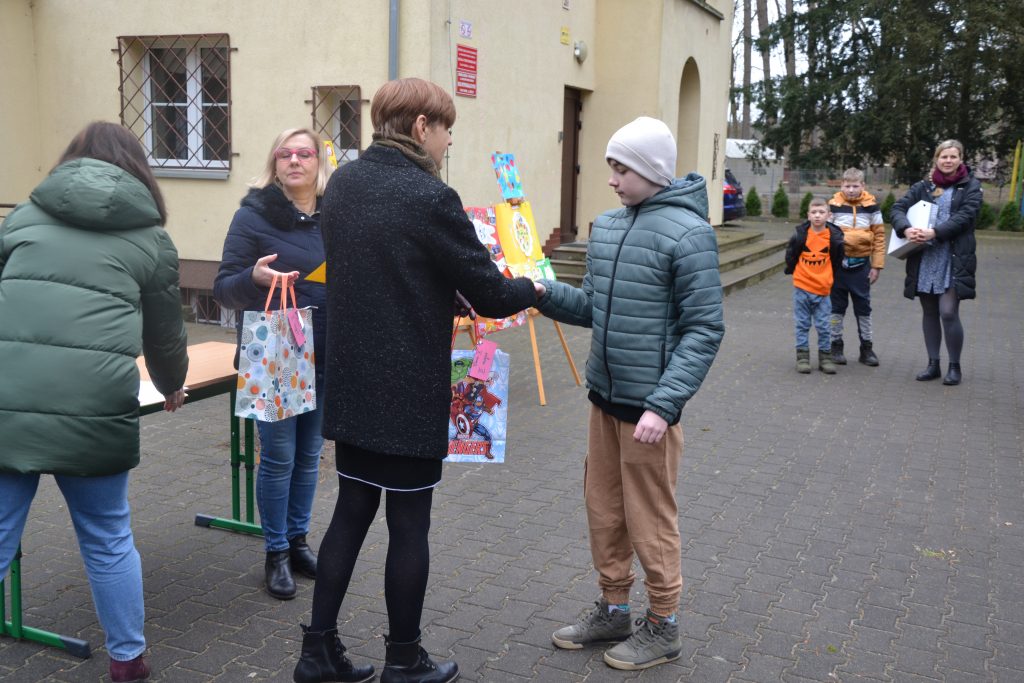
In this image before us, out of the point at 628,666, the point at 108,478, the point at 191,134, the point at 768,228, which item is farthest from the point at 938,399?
the point at 768,228

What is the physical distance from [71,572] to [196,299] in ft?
22.5

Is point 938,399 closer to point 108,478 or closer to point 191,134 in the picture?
point 108,478

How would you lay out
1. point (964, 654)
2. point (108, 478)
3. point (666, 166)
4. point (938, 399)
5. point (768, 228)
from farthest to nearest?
point (768, 228) < point (938, 399) < point (964, 654) < point (666, 166) < point (108, 478)

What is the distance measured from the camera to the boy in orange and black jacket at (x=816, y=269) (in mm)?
8812

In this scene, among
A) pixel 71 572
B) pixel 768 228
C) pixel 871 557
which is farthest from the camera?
pixel 768 228

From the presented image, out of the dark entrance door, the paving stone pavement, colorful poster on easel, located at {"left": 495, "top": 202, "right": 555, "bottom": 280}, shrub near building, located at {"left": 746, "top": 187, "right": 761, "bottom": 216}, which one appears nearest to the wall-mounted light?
the dark entrance door

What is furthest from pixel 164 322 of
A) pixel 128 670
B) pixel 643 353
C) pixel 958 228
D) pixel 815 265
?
pixel 958 228

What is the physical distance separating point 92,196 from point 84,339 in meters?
0.43

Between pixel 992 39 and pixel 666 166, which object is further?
pixel 992 39

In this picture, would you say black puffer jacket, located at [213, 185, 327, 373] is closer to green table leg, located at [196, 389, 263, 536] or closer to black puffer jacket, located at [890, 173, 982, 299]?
green table leg, located at [196, 389, 263, 536]

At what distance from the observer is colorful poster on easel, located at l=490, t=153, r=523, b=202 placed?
302 inches

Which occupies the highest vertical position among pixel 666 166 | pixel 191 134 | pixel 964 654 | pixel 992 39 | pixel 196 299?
pixel 992 39

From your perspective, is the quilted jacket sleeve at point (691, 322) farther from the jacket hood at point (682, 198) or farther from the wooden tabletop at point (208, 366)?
the wooden tabletop at point (208, 366)

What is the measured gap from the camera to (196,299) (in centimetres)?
1082
